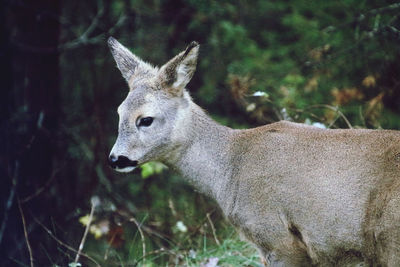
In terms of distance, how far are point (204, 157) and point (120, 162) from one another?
2.86 ft

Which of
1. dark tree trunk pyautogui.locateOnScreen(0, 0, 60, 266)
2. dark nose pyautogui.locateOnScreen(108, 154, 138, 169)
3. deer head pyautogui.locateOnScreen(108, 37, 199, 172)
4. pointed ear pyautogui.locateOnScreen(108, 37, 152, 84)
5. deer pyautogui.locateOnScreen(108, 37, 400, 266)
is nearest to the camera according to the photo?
deer pyautogui.locateOnScreen(108, 37, 400, 266)

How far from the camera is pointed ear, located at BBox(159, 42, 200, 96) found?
21.1 feet

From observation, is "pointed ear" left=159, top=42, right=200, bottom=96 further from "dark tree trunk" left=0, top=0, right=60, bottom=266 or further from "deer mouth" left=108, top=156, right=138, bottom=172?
"dark tree trunk" left=0, top=0, right=60, bottom=266

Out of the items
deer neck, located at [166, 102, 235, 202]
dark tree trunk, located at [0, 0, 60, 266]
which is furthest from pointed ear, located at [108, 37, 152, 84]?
dark tree trunk, located at [0, 0, 60, 266]

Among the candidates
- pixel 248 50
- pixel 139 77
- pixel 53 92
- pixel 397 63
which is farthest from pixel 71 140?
pixel 397 63

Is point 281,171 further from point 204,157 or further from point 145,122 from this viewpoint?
point 145,122

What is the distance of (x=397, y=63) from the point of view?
28.6 ft

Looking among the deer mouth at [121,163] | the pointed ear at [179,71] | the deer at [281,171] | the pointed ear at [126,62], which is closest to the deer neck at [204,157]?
the deer at [281,171]

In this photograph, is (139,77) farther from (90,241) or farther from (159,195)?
(90,241)

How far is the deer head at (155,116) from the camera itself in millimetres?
6254

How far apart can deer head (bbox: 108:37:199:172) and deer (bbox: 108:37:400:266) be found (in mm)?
10

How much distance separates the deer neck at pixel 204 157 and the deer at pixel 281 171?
10 mm

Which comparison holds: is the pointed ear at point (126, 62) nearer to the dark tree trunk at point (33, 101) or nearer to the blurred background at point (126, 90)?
the blurred background at point (126, 90)

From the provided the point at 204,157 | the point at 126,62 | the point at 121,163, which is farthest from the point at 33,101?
the point at 204,157
